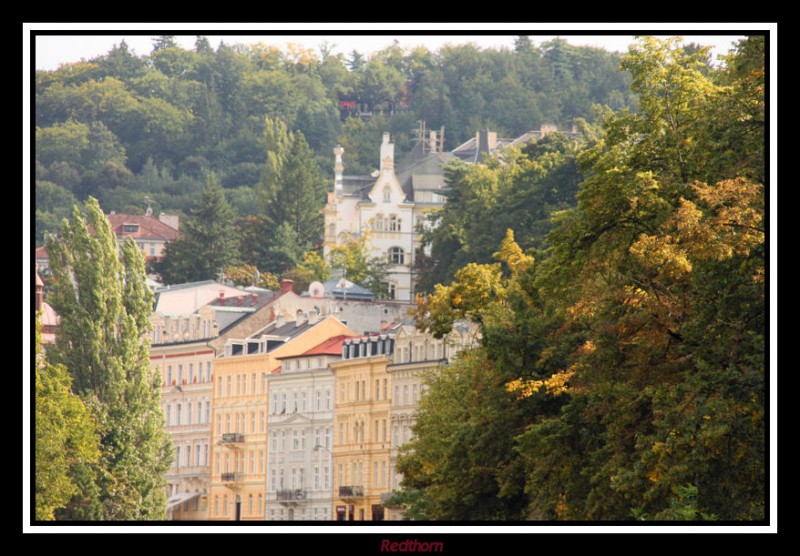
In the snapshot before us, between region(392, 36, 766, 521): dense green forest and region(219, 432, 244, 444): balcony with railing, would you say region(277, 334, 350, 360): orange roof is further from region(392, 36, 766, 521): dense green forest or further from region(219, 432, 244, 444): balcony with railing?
region(392, 36, 766, 521): dense green forest

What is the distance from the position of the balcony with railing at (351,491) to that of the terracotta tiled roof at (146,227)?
71.3 m

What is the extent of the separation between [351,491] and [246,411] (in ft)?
52.0

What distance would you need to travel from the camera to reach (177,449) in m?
136

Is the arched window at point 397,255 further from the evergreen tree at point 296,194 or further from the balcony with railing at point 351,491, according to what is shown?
the balcony with railing at point 351,491

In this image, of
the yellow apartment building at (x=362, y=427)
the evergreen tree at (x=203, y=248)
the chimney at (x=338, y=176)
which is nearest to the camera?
the yellow apartment building at (x=362, y=427)

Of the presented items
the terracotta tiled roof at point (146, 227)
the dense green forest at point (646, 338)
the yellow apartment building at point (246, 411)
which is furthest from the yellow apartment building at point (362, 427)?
the terracotta tiled roof at point (146, 227)

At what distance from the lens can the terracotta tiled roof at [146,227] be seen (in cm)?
18850

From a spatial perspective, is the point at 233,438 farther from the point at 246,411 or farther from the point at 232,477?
the point at 232,477

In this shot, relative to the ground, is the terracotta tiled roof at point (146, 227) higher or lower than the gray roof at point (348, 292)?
higher

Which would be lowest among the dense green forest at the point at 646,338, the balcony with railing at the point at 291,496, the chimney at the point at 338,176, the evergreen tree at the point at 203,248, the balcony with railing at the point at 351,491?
the balcony with railing at the point at 291,496
